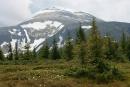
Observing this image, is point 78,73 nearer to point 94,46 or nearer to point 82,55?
point 94,46

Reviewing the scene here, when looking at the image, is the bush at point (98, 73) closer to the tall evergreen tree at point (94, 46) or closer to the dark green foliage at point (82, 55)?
the tall evergreen tree at point (94, 46)

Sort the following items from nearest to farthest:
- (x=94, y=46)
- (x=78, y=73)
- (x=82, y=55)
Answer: (x=78, y=73) < (x=94, y=46) < (x=82, y=55)

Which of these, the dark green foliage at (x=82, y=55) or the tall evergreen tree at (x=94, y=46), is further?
the dark green foliage at (x=82, y=55)

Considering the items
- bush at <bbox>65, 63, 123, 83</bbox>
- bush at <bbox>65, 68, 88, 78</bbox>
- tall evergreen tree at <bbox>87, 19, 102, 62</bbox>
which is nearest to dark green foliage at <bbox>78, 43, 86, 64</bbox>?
tall evergreen tree at <bbox>87, 19, 102, 62</bbox>

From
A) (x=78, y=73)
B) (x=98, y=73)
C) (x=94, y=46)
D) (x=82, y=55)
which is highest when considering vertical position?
(x=94, y=46)

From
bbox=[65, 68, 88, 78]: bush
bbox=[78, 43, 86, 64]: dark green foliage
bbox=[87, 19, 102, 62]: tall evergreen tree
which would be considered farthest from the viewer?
bbox=[78, 43, 86, 64]: dark green foliage

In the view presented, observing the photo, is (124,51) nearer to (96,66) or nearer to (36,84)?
(96,66)

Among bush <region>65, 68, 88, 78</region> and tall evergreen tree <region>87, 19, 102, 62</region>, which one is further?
tall evergreen tree <region>87, 19, 102, 62</region>

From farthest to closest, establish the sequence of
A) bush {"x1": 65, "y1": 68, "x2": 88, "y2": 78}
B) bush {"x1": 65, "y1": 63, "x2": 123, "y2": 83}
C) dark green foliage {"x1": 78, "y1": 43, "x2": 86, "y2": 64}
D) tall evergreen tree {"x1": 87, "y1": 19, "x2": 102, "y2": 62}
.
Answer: dark green foliage {"x1": 78, "y1": 43, "x2": 86, "y2": 64}, tall evergreen tree {"x1": 87, "y1": 19, "x2": 102, "y2": 62}, bush {"x1": 65, "y1": 68, "x2": 88, "y2": 78}, bush {"x1": 65, "y1": 63, "x2": 123, "y2": 83}

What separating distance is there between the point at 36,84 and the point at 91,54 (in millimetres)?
20197

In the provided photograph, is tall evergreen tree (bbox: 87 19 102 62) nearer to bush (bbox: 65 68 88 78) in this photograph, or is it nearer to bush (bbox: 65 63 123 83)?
bush (bbox: 65 63 123 83)

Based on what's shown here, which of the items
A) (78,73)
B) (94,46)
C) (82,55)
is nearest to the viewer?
(78,73)

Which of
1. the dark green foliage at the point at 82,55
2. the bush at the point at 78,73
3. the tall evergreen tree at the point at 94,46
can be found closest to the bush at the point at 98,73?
the bush at the point at 78,73

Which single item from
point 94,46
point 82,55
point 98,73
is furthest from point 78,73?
point 82,55
